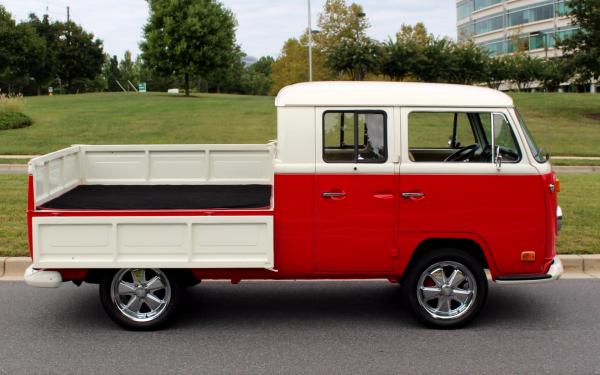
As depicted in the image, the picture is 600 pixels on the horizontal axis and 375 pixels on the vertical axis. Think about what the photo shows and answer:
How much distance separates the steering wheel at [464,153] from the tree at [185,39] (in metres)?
45.1

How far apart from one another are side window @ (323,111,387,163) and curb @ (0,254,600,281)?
133 inches

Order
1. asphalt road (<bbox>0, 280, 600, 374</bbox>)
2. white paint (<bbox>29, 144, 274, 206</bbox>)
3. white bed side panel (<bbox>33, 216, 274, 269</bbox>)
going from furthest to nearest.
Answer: white paint (<bbox>29, 144, 274, 206</bbox>) → white bed side panel (<bbox>33, 216, 274, 269</bbox>) → asphalt road (<bbox>0, 280, 600, 374</bbox>)

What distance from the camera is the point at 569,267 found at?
829 centimetres

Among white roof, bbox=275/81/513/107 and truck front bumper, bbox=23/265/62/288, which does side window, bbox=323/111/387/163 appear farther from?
truck front bumper, bbox=23/265/62/288

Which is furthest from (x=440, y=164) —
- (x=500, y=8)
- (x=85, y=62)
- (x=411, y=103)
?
(x=500, y=8)

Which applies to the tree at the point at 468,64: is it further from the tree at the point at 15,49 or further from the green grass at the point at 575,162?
the tree at the point at 15,49

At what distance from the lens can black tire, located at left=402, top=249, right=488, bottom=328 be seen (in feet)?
20.0

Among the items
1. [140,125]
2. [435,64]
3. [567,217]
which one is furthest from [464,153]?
[435,64]

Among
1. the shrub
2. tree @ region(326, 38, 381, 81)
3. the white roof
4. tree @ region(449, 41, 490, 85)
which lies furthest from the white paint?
tree @ region(449, 41, 490, 85)

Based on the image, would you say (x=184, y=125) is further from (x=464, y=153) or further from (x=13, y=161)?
(x=464, y=153)

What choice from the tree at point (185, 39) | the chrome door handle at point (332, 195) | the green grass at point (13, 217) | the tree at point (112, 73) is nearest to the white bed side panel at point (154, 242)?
the chrome door handle at point (332, 195)

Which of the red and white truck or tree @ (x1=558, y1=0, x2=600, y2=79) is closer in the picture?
the red and white truck

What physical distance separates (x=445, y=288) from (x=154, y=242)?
256cm

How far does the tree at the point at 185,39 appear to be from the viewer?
50406 mm
